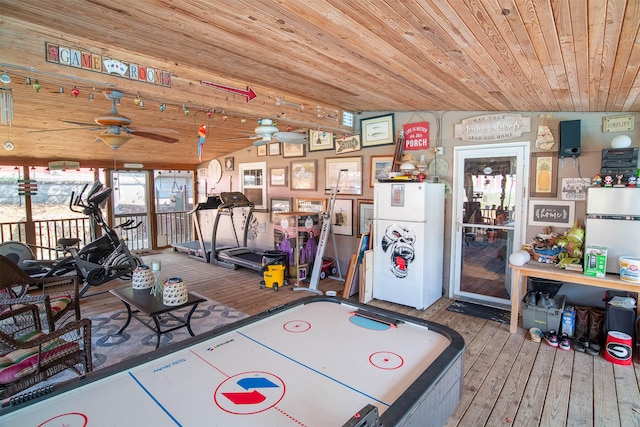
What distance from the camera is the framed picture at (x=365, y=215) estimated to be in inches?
218

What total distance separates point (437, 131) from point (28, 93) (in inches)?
194

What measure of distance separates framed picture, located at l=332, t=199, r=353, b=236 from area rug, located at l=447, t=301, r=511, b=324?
2.07m

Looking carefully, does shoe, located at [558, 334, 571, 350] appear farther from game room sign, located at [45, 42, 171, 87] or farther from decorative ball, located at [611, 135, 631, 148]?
game room sign, located at [45, 42, 171, 87]

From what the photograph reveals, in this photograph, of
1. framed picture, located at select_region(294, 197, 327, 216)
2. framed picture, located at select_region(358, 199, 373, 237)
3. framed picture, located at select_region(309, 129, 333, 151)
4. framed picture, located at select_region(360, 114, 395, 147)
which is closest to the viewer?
framed picture, located at select_region(360, 114, 395, 147)

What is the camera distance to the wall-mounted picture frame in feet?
22.3

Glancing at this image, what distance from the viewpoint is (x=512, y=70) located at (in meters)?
2.31

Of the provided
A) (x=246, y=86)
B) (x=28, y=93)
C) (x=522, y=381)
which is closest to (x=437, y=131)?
(x=246, y=86)

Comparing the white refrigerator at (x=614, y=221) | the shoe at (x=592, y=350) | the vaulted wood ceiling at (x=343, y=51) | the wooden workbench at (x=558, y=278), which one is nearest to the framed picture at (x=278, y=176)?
the vaulted wood ceiling at (x=343, y=51)

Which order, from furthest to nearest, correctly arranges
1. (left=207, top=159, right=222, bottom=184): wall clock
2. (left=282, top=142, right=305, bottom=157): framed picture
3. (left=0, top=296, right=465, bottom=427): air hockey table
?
1. (left=207, top=159, right=222, bottom=184): wall clock
2. (left=282, top=142, right=305, bottom=157): framed picture
3. (left=0, top=296, right=465, bottom=427): air hockey table

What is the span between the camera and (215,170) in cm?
840

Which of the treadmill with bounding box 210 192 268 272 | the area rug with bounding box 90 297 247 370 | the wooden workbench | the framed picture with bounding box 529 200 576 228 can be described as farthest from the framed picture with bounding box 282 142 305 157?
the wooden workbench

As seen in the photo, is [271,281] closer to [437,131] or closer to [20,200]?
A: [437,131]

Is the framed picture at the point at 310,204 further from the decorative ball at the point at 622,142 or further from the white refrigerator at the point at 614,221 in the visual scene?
the decorative ball at the point at 622,142

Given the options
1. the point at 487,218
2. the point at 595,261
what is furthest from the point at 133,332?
the point at 595,261
